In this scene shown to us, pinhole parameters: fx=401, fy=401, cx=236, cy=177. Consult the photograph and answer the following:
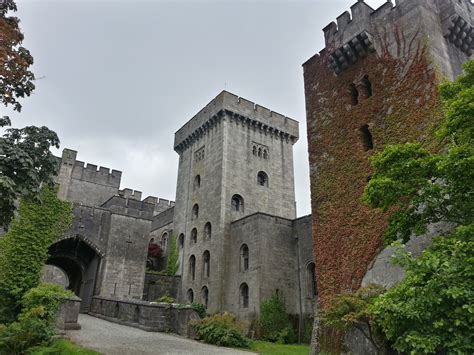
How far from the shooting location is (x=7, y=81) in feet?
34.6

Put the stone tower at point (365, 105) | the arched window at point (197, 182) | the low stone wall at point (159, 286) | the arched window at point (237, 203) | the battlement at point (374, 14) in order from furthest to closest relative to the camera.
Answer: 1. the arched window at point (197, 182)
2. the arched window at point (237, 203)
3. the low stone wall at point (159, 286)
4. the battlement at point (374, 14)
5. the stone tower at point (365, 105)

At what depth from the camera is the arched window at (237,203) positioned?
98.4 feet

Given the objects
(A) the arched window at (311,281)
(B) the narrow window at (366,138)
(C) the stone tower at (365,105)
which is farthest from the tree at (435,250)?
(A) the arched window at (311,281)

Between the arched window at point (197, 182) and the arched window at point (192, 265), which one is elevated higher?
the arched window at point (197, 182)

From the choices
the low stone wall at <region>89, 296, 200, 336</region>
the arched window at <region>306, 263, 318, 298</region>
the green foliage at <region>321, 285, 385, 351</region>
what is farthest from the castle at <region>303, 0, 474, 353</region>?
the arched window at <region>306, 263, 318, 298</region>

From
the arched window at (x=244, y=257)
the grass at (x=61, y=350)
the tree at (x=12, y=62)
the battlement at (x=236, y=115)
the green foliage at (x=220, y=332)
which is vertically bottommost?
the grass at (x=61, y=350)

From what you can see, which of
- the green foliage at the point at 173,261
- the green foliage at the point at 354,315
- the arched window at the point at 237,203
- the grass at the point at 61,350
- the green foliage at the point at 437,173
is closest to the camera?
the green foliage at the point at 437,173

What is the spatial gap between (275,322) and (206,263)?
27.3 ft

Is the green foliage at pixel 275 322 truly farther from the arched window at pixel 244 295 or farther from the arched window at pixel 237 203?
the arched window at pixel 237 203

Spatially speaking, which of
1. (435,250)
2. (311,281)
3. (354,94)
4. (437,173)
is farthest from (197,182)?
(435,250)

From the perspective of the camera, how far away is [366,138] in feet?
51.0

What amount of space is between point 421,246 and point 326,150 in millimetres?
5885

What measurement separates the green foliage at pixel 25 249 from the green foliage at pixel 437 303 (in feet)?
50.5

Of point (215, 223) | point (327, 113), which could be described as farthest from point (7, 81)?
point (215, 223)
